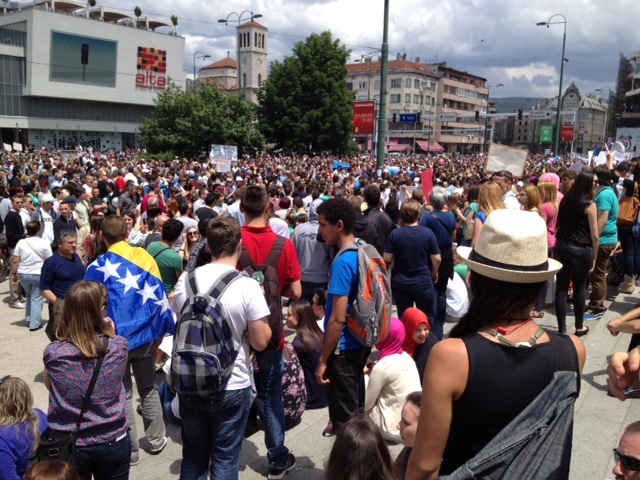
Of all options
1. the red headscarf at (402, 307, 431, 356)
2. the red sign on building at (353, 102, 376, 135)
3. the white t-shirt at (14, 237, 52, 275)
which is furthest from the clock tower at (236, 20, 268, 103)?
the red headscarf at (402, 307, 431, 356)

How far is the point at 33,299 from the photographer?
7707 mm

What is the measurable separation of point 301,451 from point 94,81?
2843 inches

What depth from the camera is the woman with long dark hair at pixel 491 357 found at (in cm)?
173

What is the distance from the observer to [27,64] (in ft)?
205

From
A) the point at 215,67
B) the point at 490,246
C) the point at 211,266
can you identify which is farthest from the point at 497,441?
the point at 215,67

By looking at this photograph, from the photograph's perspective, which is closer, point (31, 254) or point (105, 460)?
point (105, 460)

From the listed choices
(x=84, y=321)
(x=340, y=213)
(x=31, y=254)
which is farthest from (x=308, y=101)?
(x=84, y=321)

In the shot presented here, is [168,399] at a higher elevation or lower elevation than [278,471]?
higher

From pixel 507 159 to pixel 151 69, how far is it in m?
68.8

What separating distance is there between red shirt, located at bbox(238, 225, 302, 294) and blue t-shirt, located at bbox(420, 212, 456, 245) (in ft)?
9.26

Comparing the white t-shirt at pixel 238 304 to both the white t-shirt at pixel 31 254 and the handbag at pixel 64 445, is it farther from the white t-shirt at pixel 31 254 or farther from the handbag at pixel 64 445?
the white t-shirt at pixel 31 254

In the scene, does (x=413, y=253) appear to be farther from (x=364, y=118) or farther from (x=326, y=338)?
(x=364, y=118)

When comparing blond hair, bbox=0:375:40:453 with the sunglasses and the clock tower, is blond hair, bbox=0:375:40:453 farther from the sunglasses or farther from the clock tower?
the clock tower

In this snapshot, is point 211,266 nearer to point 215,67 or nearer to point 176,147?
point 176,147
